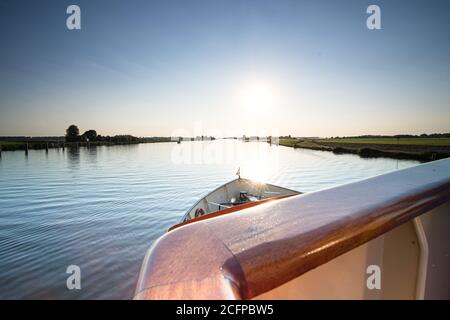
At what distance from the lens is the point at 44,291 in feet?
20.5

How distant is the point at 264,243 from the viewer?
2.59ft

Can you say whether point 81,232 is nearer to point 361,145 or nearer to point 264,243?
point 264,243

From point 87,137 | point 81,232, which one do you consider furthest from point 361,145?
point 87,137

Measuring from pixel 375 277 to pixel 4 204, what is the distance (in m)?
21.1

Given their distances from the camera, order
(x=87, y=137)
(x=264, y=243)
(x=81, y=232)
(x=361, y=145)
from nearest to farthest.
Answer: (x=264, y=243)
(x=81, y=232)
(x=361, y=145)
(x=87, y=137)

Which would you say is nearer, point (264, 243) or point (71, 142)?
point (264, 243)

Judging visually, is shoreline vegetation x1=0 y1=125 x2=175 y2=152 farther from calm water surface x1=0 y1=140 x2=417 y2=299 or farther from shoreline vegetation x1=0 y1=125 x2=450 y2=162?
calm water surface x1=0 y1=140 x2=417 y2=299

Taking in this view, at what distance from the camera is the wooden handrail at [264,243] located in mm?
631

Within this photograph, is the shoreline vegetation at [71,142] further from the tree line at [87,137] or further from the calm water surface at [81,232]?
the calm water surface at [81,232]

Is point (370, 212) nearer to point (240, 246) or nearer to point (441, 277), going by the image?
point (240, 246)

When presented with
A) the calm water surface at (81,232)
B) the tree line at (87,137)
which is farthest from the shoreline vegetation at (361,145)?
the calm water surface at (81,232)

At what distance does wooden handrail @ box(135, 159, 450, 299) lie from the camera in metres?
0.63

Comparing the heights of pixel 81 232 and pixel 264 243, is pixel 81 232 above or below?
below

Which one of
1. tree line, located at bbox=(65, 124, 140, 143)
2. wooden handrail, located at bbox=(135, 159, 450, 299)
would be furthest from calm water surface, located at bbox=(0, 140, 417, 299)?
tree line, located at bbox=(65, 124, 140, 143)
